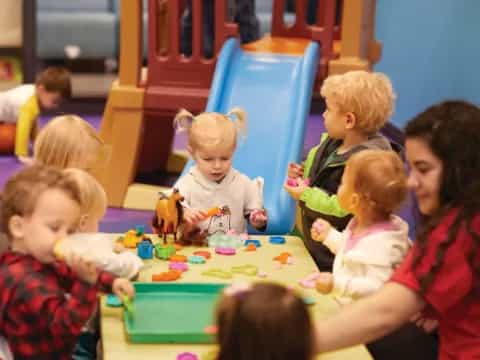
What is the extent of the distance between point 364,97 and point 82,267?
132 cm

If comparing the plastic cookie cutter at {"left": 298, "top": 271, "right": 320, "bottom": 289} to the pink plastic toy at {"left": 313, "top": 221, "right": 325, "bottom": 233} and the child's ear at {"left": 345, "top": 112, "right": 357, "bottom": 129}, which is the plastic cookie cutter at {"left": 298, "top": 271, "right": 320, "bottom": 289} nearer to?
the pink plastic toy at {"left": 313, "top": 221, "right": 325, "bottom": 233}

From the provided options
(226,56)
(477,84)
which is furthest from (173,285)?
(477,84)

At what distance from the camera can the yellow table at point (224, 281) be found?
1.81 meters

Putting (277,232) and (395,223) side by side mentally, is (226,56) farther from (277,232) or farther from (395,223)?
(395,223)

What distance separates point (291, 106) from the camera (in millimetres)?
4039

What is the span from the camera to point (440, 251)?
1.76 m

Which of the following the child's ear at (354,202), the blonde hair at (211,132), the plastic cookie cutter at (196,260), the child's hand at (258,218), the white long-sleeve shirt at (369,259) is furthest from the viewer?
the child's hand at (258,218)

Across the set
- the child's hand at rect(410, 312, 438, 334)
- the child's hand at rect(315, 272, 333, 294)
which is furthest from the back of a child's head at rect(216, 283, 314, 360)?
the child's hand at rect(410, 312, 438, 334)

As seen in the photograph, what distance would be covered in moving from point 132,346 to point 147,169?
3.76m

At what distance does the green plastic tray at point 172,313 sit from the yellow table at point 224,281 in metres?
0.02

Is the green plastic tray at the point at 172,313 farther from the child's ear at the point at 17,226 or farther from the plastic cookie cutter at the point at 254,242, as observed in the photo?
the plastic cookie cutter at the point at 254,242

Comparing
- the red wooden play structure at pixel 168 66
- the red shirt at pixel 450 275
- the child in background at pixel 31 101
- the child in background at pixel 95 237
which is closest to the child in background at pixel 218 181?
the child in background at pixel 95 237

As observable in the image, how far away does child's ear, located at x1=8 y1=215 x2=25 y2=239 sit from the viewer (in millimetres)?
1939

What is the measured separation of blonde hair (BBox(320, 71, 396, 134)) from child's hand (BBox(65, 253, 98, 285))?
1.25 m
